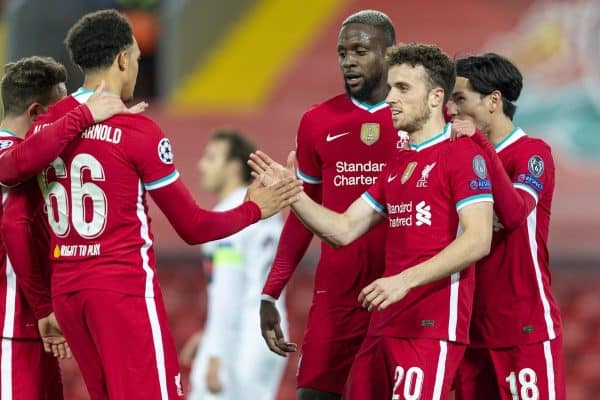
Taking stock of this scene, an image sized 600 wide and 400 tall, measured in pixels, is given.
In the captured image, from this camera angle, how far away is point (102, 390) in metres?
4.50

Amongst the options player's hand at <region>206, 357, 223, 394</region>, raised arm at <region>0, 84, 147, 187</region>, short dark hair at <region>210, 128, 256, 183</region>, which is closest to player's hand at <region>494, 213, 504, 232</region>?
raised arm at <region>0, 84, 147, 187</region>

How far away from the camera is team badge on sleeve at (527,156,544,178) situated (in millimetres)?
4738

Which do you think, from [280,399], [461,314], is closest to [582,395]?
[280,399]

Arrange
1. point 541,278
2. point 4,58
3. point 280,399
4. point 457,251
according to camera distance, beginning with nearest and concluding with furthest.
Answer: point 457,251 → point 541,278 → point 280,399 → point 4,58

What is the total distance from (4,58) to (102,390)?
927 centimetres

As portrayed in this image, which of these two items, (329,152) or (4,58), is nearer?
(329,152)

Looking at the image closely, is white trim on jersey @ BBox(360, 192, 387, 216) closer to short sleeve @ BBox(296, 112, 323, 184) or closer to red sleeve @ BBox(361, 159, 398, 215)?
red sleeve @ BBox(361, 159, 398, 215)

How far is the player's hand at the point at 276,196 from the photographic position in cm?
464

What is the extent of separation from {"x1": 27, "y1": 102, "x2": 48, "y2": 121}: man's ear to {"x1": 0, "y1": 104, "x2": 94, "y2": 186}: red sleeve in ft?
1.68

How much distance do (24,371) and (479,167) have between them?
198cm

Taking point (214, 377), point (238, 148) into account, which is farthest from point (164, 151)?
point (238, 148)

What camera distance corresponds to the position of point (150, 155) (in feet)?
14.3

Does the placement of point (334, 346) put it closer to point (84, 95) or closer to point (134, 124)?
point (134, 124)

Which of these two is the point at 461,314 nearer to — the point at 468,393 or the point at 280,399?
the point at 468,393
